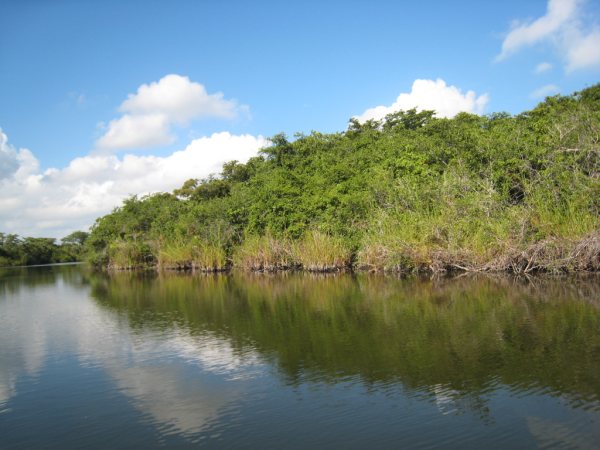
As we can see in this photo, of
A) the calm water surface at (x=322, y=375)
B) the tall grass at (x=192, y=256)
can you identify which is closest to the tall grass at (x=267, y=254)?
the tall grass at (x=192, y=256)

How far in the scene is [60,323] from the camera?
589 inches

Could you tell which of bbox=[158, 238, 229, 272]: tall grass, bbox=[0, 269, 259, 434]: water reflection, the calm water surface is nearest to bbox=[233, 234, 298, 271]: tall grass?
bbox=[158, 238, 229, 272]: tall grass

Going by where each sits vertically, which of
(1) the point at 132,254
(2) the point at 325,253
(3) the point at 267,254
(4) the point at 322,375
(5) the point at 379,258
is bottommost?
(4) the point at 322,375

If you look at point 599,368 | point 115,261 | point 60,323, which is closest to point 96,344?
point 60,323

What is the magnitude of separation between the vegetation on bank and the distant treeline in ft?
159

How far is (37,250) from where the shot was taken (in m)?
85.4

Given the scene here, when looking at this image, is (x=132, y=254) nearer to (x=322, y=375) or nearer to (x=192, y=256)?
(x=192, y=256)

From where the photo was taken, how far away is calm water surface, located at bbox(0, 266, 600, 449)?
5684 mm

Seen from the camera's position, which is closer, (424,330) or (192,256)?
(424,330)

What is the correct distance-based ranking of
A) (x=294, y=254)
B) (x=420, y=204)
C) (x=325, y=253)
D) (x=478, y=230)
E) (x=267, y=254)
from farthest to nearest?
(x=267, y=254) → (x=294, y=254) → (x=325, y=253) → (x=420, y=204) → (x=478, y=230)

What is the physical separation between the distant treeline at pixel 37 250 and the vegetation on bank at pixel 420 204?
159 feet

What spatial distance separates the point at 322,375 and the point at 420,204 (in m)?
16.9

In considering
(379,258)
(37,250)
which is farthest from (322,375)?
(37,250)

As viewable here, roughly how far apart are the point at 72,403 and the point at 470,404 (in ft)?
18.9
